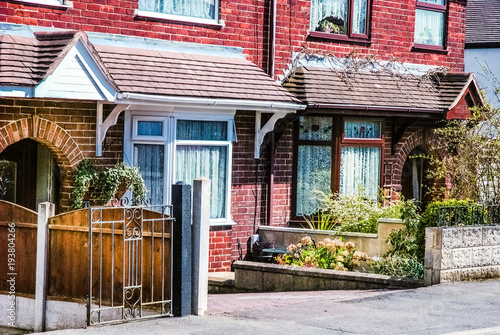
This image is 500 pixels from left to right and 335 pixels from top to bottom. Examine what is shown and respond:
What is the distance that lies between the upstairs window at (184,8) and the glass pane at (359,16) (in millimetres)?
3271

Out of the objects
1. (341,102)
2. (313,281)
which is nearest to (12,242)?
(313,281)

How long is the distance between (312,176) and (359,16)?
3.33m

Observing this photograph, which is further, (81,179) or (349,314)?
(81,179)

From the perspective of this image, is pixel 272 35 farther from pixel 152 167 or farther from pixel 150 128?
pixel 152 167

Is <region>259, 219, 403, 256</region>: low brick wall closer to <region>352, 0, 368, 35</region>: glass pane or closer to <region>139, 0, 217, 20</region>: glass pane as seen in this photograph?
<region>139, 0, 217, 20</region>: glass pane

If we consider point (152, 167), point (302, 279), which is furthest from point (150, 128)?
point (302, 279)

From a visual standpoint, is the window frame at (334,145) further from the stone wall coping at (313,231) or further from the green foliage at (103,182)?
the green foliage at (103,182)

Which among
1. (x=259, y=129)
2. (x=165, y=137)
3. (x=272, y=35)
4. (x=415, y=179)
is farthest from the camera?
(x=415, y=179)

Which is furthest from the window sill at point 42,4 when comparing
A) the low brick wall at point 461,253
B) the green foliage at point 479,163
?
the green foliage at point 479,163

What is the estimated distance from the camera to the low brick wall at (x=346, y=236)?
14.5m

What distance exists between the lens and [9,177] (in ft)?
50.8

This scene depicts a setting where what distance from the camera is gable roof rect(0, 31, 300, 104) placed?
12.2 metres

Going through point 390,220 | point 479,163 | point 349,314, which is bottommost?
point 349,314

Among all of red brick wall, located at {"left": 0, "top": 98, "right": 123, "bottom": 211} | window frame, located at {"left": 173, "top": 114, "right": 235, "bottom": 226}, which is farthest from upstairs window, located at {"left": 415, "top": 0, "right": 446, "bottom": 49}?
red brick wall, located at {"left": 0, "top": 98, "right": 123, "bottom": 211}
